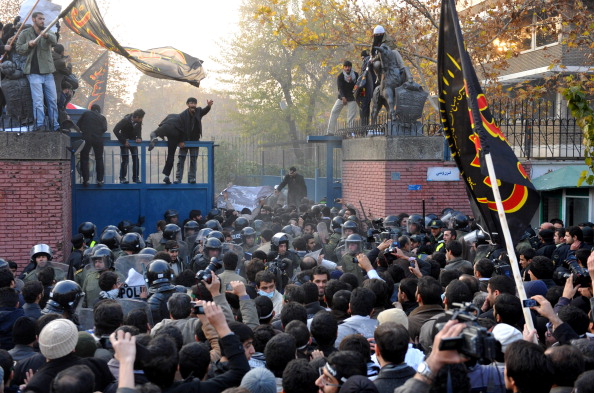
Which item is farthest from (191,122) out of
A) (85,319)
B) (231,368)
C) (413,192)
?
(231,368)

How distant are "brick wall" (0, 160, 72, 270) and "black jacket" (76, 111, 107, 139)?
2487 millimetres

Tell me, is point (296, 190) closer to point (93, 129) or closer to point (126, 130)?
point (126, 130)

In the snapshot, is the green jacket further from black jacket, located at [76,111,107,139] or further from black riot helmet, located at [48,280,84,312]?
black riot helmet, located at [48,280,84,312]

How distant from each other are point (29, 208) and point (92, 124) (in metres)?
3.17

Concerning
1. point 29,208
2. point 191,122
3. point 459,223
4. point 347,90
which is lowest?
point 459,223

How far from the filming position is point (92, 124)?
15688 mm

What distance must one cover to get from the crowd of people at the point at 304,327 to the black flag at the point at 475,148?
69 cm

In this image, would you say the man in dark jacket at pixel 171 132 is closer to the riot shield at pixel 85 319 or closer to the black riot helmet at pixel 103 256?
the black riot helmet at pixel 103 256

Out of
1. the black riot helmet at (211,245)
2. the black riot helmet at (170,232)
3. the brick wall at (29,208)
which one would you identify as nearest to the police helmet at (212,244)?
the black riot helmet at (211,245)

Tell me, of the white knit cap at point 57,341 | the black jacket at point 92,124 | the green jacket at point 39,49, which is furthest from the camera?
the black jacket at point 92,124

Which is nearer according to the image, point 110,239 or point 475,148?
point 475,148

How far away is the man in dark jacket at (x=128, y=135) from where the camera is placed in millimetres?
16547

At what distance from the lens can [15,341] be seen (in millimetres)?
5695

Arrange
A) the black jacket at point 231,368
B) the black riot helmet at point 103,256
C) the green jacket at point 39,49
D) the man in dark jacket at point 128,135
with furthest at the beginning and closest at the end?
the man in dark jacket at point 128,135, the green jacket at point 39,49, the black riot helmet at point 103,256, the black jacket at point 231,368
